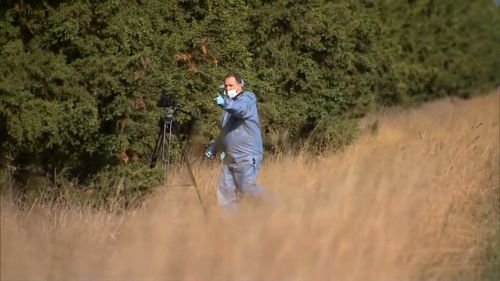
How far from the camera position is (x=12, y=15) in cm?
762

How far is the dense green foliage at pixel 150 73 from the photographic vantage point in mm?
7695

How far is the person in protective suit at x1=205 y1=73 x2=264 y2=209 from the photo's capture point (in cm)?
788

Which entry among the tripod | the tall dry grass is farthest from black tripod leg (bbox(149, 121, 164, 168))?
the tall dry grass

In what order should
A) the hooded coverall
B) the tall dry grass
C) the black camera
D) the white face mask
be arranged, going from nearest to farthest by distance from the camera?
1. the tall dry grass
2. the hooded coverall
3. the white face mask
4. the black camera

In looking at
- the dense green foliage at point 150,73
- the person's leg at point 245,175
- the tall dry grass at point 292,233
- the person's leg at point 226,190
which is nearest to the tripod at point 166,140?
the dense green foliage at point 150,73

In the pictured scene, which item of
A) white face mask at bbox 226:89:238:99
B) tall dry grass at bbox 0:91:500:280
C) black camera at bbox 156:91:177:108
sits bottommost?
tall dry grass at bbox 0:91:500:280

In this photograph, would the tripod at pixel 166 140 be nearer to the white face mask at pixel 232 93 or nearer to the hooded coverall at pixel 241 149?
the hooded coverall at pixel 241 149

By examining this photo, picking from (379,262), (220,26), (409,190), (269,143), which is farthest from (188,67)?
(379,262)

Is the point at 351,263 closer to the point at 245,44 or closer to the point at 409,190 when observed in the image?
the point at 409,190

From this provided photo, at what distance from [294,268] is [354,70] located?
8.29 meters

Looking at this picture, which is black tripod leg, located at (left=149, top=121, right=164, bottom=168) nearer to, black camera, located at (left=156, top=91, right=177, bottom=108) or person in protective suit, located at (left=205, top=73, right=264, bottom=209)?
black camera, located at (left=156, top=91, right=177, bottom=108)

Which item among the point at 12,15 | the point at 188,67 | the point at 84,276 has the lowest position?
the point at 84,276

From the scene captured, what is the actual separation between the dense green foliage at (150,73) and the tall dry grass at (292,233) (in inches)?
37.3

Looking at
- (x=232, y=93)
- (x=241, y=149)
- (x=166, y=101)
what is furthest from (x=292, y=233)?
(x=166, y=101)
